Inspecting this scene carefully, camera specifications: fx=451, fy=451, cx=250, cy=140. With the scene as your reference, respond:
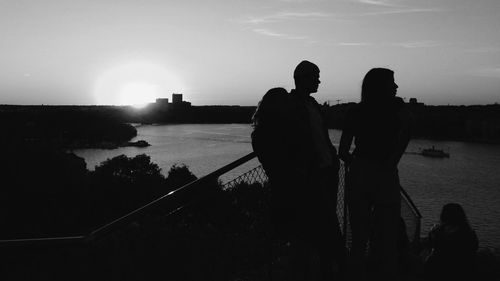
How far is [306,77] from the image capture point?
3479 millimetres

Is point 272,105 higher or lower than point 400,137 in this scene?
higher

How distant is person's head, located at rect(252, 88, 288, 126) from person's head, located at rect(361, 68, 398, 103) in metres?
0.90

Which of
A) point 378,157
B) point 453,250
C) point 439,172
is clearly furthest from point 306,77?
point 439,172

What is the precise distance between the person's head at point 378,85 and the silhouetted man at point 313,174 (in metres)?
0.47

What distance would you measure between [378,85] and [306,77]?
0.64m

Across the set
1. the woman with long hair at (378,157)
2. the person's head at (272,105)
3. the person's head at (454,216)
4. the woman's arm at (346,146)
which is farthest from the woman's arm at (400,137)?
the person's head at (454,216)

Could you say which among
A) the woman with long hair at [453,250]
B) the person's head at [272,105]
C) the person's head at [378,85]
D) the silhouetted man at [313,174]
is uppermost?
the person's head at [378,85]

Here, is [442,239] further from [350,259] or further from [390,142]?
[390,142]

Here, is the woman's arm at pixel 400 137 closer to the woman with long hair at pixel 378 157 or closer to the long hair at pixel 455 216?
the woman with long hair at pixel 378 157

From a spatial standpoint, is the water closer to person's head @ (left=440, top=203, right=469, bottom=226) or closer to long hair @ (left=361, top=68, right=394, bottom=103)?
person's head @ (left=440, top=203, right=469, bottom=226)

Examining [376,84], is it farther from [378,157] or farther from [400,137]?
[378,157]

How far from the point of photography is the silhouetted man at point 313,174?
10.5ft

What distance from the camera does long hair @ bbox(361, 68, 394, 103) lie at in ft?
12.1

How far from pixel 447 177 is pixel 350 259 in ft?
348
